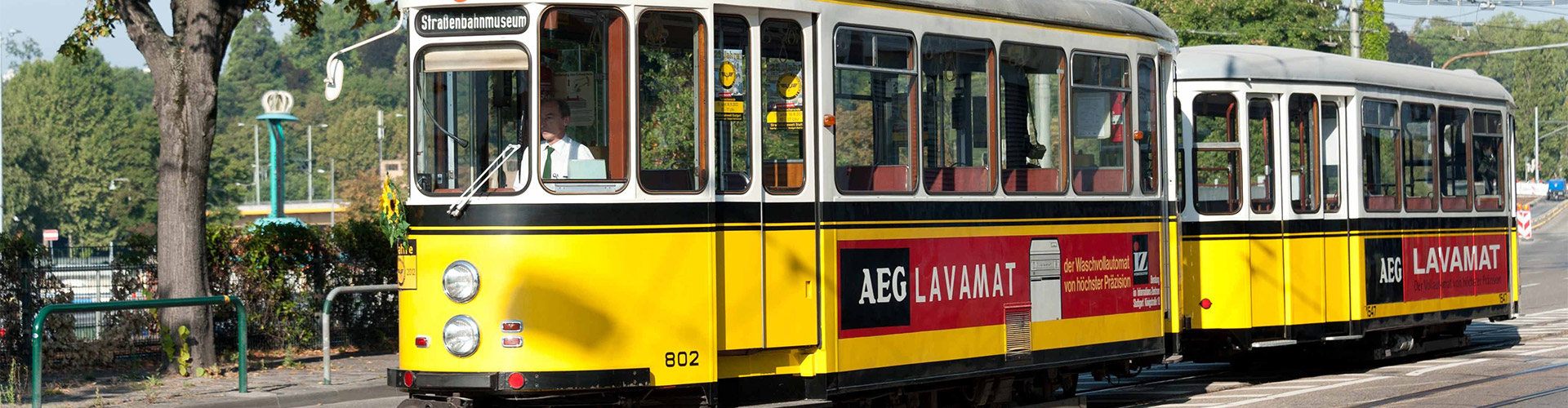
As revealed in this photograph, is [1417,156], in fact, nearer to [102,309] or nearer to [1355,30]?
[102,309]

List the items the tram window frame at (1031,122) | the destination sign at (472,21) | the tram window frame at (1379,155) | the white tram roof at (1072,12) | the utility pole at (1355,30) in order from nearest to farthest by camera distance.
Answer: the destination sign at (472,21) → the white tram roof at (1072,12) → the tram window frame at (1031,122) → the tram window frame at (1379,155) → the utility pole at (1355,30)

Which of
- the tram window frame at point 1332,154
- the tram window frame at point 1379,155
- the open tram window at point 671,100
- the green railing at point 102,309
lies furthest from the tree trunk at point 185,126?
the tram window frame at point 1379,155

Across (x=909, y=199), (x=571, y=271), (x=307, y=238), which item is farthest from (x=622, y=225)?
(x=307, y=238)

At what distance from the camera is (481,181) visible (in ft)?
27.9

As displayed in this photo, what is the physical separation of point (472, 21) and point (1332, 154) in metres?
8.90

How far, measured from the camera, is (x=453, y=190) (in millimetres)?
8633

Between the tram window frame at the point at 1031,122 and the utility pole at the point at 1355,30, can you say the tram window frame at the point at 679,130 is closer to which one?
the tram window frame at the point at 1031,122

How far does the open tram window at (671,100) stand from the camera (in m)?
8.54

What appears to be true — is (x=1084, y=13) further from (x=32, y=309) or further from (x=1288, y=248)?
(x=32, y=309)

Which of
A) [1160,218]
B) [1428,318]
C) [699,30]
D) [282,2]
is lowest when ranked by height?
[1428,318]

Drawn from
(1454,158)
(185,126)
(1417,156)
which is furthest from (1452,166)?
(185,126)

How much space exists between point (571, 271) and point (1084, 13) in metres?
4.37

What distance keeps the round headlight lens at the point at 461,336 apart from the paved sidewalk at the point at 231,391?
5.68 meters

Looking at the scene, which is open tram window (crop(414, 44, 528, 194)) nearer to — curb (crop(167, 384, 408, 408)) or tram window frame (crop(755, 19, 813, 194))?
tram window frame (crop(755, 19, 813, 194))
